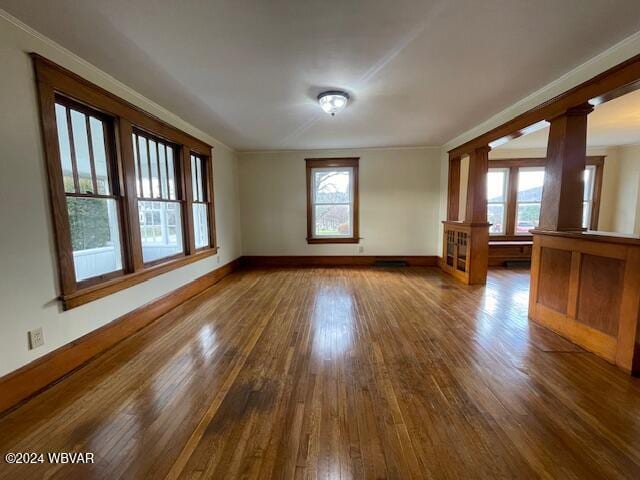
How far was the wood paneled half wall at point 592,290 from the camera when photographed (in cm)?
195

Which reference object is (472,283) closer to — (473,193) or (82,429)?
(473,193)

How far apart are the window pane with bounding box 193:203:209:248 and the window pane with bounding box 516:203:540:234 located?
21.6 ft

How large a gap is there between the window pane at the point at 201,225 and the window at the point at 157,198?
22.3 inches

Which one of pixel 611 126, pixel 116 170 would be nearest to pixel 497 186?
pixel 611 126

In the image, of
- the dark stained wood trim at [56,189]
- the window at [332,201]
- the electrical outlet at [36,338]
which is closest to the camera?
the electrical outlet at [36,338]

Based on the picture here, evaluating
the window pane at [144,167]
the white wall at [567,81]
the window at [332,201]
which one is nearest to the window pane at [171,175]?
the window pane at [144,167]

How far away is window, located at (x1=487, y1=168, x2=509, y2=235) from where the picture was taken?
6043 mm

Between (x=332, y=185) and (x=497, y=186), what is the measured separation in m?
3.78

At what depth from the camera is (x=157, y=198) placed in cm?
326

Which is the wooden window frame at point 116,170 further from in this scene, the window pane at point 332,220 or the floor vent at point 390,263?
the floor vent at point 390,263

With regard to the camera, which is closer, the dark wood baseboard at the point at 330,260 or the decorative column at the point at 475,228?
the decorative column at the point at 475,228

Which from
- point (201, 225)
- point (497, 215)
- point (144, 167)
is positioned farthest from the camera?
point (497, 215)

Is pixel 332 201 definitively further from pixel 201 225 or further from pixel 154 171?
pixel 154 171

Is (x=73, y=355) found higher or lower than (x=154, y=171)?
lower
